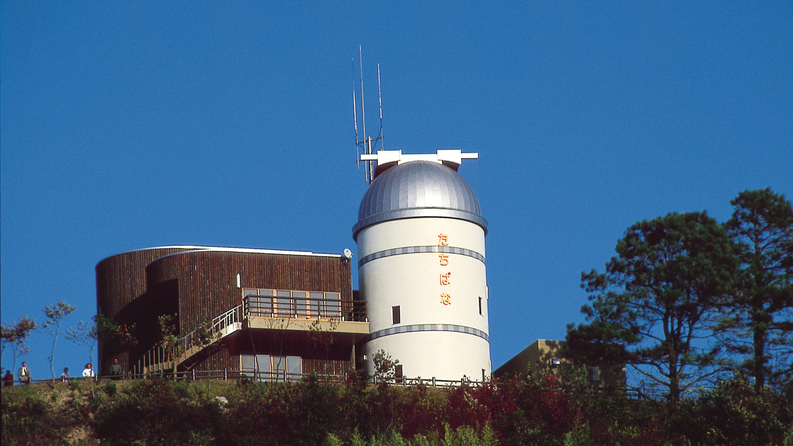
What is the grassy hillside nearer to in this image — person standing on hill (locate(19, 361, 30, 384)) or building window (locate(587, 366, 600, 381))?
person standing on hill (locate(19, 361, 30, 384))

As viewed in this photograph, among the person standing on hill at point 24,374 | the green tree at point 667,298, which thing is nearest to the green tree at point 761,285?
the green tree at point 667,298

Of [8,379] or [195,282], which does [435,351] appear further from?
[8,379]

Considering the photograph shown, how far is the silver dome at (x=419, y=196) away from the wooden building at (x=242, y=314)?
9.43ft

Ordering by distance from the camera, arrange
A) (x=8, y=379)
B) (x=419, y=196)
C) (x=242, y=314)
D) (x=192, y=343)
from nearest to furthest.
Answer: (x=8, y=379)
(x=192, y=343)
(x=242, y=314)
(x=419, y=196)

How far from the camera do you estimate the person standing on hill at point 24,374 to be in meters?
45.8

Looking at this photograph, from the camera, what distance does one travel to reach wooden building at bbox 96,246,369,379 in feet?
169

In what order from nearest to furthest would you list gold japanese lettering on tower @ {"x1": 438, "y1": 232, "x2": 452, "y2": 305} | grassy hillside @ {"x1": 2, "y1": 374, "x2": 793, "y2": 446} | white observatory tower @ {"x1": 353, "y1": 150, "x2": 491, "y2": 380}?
grassy hillside @ {"x1": 2, "y1": 374, "x2": 793, "y2": 446} < white observatory tower @ {"x1": 353, "y1": 150, "x2": 491, "y2": 380} < gold japanese lettering on tower @ {"x1": 438, "y1": 232, "x2": 452, "y2": 305}

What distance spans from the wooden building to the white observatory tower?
1.40 meters

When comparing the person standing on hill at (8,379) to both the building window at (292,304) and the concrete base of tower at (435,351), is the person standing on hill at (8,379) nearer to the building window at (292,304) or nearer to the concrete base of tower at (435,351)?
the building window at (292,304)

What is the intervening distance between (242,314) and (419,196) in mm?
9779

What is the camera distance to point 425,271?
53.8 meters

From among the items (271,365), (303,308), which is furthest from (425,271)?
(271,365)

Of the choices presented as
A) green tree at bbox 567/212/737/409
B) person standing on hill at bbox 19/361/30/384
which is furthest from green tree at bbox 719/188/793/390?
person standing on hill at bbox 19/361/30/384

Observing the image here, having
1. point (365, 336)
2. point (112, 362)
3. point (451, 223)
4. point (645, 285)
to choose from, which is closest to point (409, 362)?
point (365, 336)
